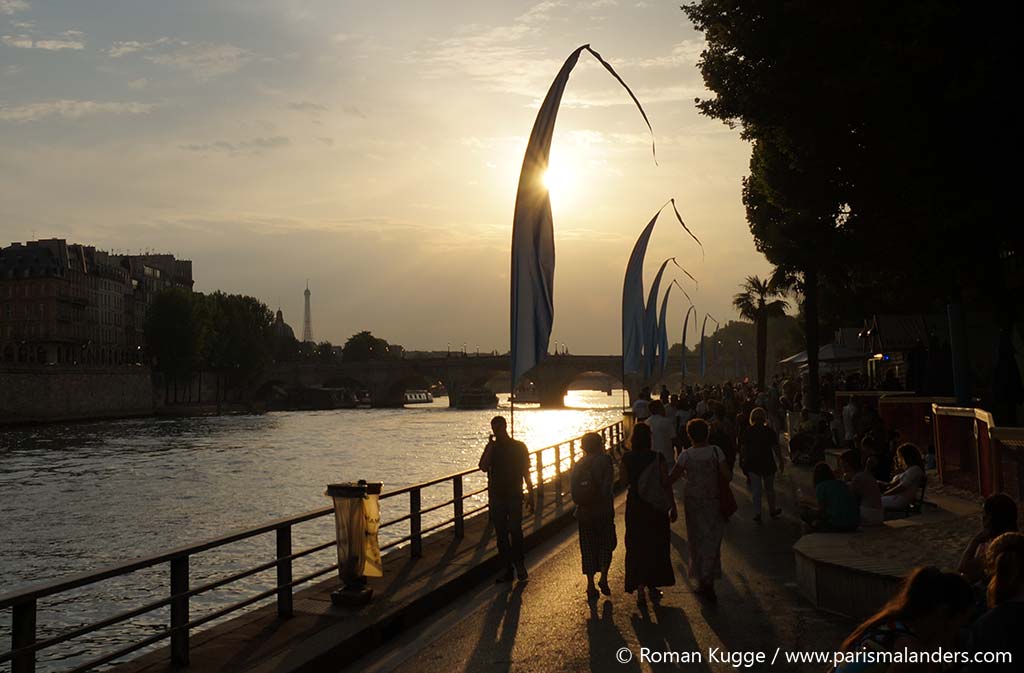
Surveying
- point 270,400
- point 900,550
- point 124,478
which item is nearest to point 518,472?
point 900,550

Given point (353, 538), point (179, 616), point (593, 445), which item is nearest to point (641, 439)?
point (593, 445)

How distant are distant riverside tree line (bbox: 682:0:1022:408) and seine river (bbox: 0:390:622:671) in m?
11.6

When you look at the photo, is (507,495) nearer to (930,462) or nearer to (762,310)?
(930,462)

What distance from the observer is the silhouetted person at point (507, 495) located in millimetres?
11156

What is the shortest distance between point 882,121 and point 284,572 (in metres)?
10.7

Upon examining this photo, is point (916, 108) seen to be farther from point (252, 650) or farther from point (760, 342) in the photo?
point (760, 342)

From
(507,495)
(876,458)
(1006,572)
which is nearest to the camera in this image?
(1006,572)

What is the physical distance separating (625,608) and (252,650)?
3.46 meters

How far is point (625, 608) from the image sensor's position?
952 cm

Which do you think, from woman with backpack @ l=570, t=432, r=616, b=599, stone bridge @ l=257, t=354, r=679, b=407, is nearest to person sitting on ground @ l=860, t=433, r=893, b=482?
woman with backpack @ l=570, t=432, r=616, b=599

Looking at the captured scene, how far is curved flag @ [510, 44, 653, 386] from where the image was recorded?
11797 mm

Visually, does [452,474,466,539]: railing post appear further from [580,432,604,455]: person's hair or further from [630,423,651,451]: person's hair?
[630,423,651,451]: person's hair

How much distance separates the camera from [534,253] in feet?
39.3

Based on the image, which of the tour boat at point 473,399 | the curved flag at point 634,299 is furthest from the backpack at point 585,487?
the tour boat at point 473,399
